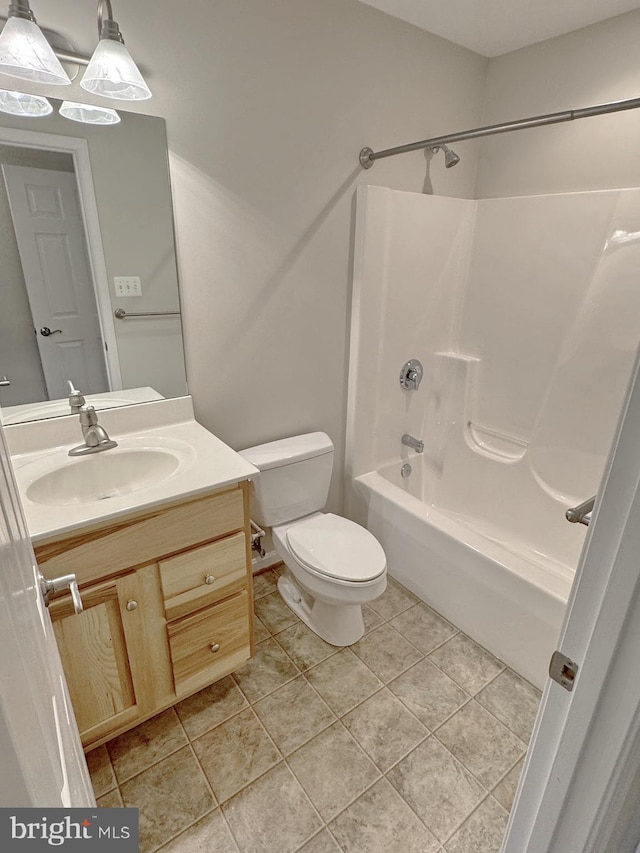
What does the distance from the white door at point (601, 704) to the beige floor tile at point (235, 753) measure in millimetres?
901

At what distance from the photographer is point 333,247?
1899 millimetres

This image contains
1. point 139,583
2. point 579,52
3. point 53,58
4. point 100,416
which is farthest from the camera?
point 579,52

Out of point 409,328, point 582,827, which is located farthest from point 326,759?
point 409,328

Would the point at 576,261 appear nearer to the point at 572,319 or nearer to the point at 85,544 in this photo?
the point at 572,319

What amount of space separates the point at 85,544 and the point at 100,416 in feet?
1.80

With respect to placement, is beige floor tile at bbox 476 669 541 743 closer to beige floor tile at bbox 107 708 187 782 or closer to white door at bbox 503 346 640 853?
white door at bbox 503 346 640 853

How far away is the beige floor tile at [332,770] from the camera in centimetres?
130

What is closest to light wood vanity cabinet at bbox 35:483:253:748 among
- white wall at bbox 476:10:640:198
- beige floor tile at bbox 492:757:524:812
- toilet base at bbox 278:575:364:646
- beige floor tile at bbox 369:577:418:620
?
toilet base at bbox 278:575:364:646

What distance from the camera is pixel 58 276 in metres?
1.40

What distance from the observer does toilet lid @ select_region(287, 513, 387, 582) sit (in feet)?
5.38

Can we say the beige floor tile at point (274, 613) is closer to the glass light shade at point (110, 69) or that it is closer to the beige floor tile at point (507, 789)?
the beige floor tile at point (507, 789)

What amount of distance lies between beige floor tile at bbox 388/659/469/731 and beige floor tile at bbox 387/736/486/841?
106 millimetres

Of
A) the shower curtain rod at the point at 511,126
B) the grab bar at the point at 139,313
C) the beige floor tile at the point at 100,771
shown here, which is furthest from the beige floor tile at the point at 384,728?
the shower curtain rod at the point at 511,126

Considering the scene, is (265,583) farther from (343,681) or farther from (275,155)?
(275,155)
